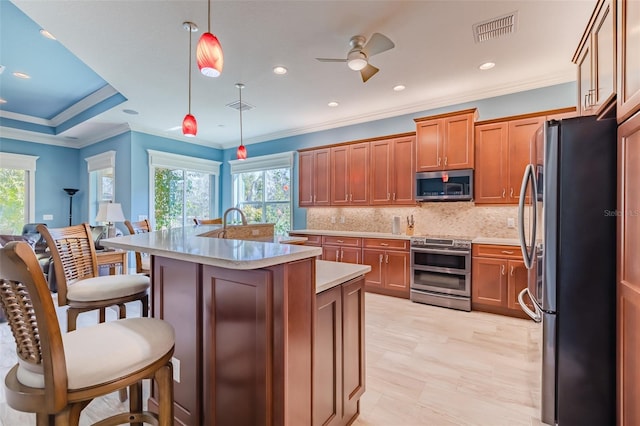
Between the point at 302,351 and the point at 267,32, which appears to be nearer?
the point at 302,351

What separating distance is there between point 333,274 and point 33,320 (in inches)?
46.9

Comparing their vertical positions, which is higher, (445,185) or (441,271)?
(445,185)

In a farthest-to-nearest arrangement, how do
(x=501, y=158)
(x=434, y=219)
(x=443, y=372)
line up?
1. (x=434, y=219)
2. (x=501, y=158)
3. (x=443, y=372)

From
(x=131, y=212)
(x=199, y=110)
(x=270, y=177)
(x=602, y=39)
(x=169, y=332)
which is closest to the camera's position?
(x=169, y=332)

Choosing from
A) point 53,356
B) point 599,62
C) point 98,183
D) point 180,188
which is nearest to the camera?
point 53,356

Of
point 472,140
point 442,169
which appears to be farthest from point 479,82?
point 442,169

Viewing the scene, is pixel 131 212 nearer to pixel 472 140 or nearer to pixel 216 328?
pixel 216 328

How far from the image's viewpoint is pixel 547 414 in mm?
1765

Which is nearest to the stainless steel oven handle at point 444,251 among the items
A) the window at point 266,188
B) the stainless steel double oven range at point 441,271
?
the stainless steel double oven range at point 441,271

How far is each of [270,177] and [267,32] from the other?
3.99 meters

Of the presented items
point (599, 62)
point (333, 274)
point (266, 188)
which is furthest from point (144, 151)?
point (599, 62)

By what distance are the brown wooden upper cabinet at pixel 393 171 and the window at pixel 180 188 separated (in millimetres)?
4263

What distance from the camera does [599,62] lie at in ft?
6.43

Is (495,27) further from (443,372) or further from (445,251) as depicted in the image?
(443,372)
